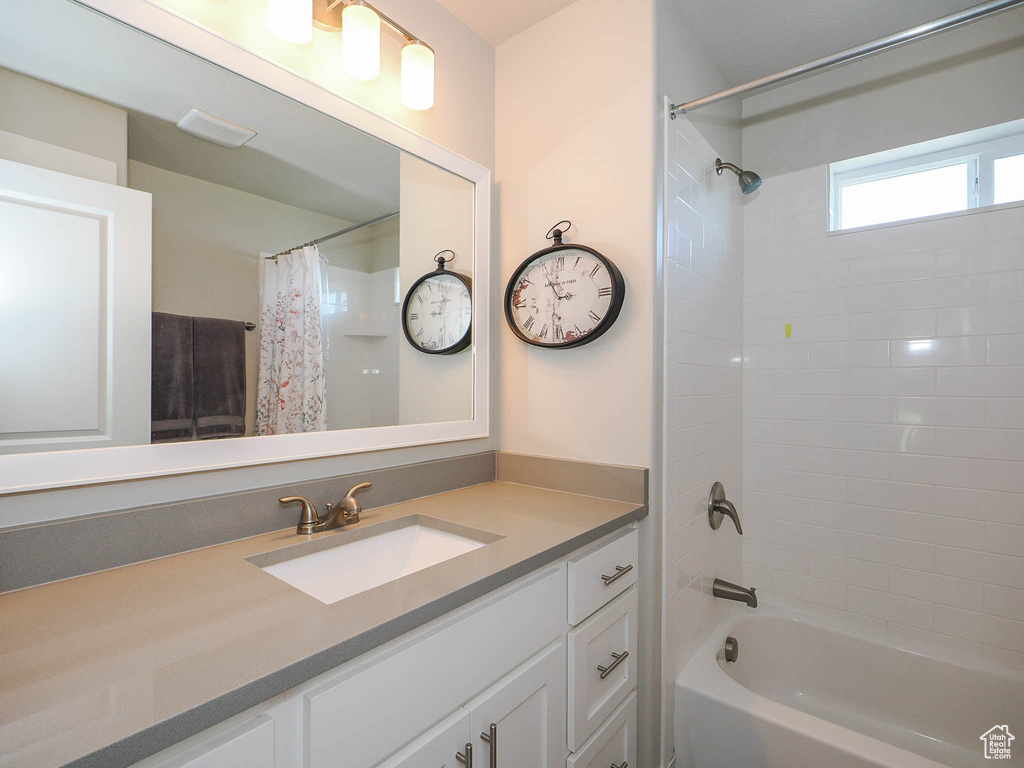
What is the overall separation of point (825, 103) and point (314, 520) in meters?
2.46

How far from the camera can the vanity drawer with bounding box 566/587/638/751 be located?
118 centimetres

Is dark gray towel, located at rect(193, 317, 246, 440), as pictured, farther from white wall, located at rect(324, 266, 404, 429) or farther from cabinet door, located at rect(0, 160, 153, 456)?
white wall, located at rect(324, 266, 404, 429)

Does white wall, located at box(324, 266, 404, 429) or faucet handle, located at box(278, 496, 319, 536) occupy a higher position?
white wall, located at box(324, 266, 404, 429)

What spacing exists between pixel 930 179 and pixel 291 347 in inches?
93.0

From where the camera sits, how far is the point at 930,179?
1.91 m

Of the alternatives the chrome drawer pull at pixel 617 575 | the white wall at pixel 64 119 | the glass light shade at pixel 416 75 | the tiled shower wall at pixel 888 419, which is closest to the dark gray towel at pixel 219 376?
the white wall at pixel 64 119

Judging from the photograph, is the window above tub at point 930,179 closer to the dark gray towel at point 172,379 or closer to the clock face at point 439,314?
the clock face at point 439,314

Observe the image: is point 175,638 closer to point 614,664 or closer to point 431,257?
point 614,664

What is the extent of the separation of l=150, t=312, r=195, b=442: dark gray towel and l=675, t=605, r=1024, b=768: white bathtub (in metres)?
1.58

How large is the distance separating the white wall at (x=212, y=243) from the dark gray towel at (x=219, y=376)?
0.06 ft

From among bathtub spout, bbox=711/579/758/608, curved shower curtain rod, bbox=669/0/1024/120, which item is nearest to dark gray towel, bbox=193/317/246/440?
curved shower curtain rod, bbox=669/0/1024/120

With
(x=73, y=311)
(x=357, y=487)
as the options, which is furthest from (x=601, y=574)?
(x=73, y=311)

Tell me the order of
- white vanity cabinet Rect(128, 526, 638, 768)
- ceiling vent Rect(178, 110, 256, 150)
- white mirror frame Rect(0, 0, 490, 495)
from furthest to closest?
ceiling vent Rect(178, 110, 256, 150) < white mirror frame Rect(0, 0, 490, 495) < white vanity cabinet Rect(128, 526, 638, 768)

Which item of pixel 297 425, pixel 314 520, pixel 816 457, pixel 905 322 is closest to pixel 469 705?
pixel 314 520
